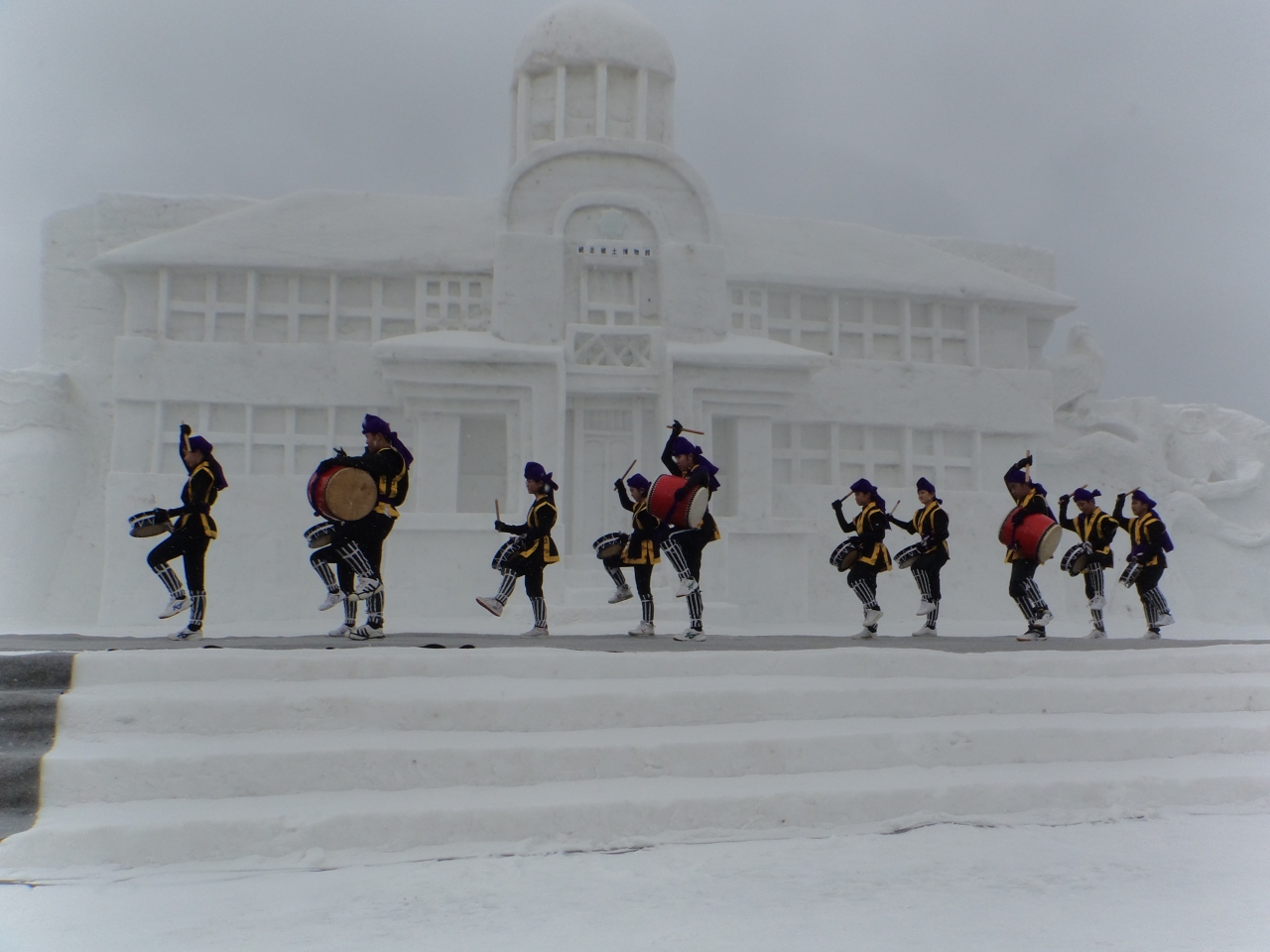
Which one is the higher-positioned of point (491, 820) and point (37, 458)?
point (37, 458)

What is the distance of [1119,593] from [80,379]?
18.3 m

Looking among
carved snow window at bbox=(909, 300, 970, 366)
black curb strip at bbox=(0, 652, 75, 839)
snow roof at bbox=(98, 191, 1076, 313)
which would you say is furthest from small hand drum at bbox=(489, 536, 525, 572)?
carved snow window at bbox=(909, 300, 970, 366)

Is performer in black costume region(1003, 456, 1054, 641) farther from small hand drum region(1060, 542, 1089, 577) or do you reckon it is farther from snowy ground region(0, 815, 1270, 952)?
snowy ground region(0, 815, 1270, 952)

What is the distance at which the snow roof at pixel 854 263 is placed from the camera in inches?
637

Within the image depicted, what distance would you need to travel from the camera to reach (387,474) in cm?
784

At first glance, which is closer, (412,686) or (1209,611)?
(412,686)

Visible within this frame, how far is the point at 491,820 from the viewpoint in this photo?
4.90 m

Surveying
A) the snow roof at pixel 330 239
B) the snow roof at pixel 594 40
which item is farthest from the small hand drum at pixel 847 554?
the snow roof at pixel 594 40

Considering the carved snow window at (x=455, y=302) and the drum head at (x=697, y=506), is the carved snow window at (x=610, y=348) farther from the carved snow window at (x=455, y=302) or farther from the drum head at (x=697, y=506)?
the drum head at (x=697, y=506)

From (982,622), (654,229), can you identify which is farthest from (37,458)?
(982,622)

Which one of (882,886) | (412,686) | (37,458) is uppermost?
(37,458)

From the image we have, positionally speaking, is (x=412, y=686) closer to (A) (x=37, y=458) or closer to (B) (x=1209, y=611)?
(A) (x=37, y=458)

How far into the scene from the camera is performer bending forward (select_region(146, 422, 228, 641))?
7949 mm

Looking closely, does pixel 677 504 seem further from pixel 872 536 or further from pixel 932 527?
pixel 932 527
